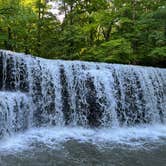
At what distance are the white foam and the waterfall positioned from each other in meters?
0.38

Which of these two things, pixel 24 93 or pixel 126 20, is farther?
pixel 126 20

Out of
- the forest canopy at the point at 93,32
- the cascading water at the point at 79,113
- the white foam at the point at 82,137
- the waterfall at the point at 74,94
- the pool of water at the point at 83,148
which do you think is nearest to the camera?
the pool of water at the point at 83,148

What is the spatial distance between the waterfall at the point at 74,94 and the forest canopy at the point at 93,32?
173 inches

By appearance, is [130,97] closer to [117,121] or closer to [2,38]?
[117,121]

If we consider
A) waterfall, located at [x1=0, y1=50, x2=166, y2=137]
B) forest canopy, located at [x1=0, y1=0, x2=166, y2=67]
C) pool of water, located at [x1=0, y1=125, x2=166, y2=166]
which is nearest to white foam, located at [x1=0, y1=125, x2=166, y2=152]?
pool of water, located at [x1=0, y1=125, x2=166, y2=166]

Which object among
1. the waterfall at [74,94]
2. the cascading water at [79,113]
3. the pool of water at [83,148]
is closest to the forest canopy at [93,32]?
the cascading water at [79,113]

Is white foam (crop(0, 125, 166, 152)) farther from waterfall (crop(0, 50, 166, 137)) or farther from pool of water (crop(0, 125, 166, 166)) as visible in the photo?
waterfall (crop(0, 50, 166, 137))

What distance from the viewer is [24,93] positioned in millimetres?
9188

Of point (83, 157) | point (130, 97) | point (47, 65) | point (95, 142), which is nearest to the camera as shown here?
point (83, 157)

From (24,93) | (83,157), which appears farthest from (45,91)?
(83,157)

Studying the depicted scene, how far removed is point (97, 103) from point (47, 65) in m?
1.71

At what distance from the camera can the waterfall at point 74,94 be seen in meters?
8.96

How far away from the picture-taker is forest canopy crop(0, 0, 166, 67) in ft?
51.2

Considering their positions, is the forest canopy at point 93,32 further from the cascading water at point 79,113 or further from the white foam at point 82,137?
the white foam at point 82,137
